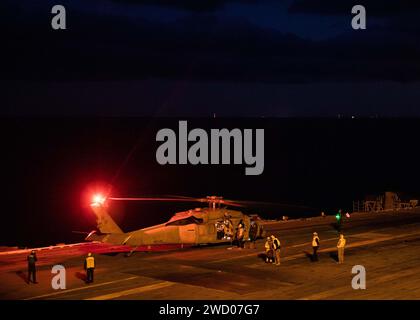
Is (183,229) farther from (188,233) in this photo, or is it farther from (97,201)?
(97,201)

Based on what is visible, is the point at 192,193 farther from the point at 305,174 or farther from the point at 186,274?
the point at 186,274

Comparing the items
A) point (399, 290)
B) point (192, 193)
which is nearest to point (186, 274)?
point (399, 290)

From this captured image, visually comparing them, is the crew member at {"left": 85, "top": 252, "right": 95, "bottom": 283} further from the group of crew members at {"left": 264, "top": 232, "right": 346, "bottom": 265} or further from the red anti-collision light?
the group of crew members at {"left": 264, "top": 232, "right": 346, "bottom": 265}

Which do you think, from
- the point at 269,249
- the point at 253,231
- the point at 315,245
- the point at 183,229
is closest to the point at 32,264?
the point at 183,229

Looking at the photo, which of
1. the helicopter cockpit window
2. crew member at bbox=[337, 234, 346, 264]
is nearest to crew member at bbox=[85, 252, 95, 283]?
the helicopter cockpit window

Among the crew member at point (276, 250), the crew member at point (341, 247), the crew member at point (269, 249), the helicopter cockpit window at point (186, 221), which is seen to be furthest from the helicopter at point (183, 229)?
the crew member at point (341, 247)

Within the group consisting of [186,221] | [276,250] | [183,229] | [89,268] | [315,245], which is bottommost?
[89,268]

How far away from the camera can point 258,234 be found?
109 ft

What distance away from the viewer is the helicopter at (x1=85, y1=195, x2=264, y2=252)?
97.8ft

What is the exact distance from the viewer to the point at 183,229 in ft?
101

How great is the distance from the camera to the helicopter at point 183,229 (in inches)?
1174

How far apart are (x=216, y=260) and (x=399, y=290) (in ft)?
31.5

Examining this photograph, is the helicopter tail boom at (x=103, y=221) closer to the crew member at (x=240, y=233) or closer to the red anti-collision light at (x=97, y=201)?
the red anti-collision light at (x=97, y=201)
